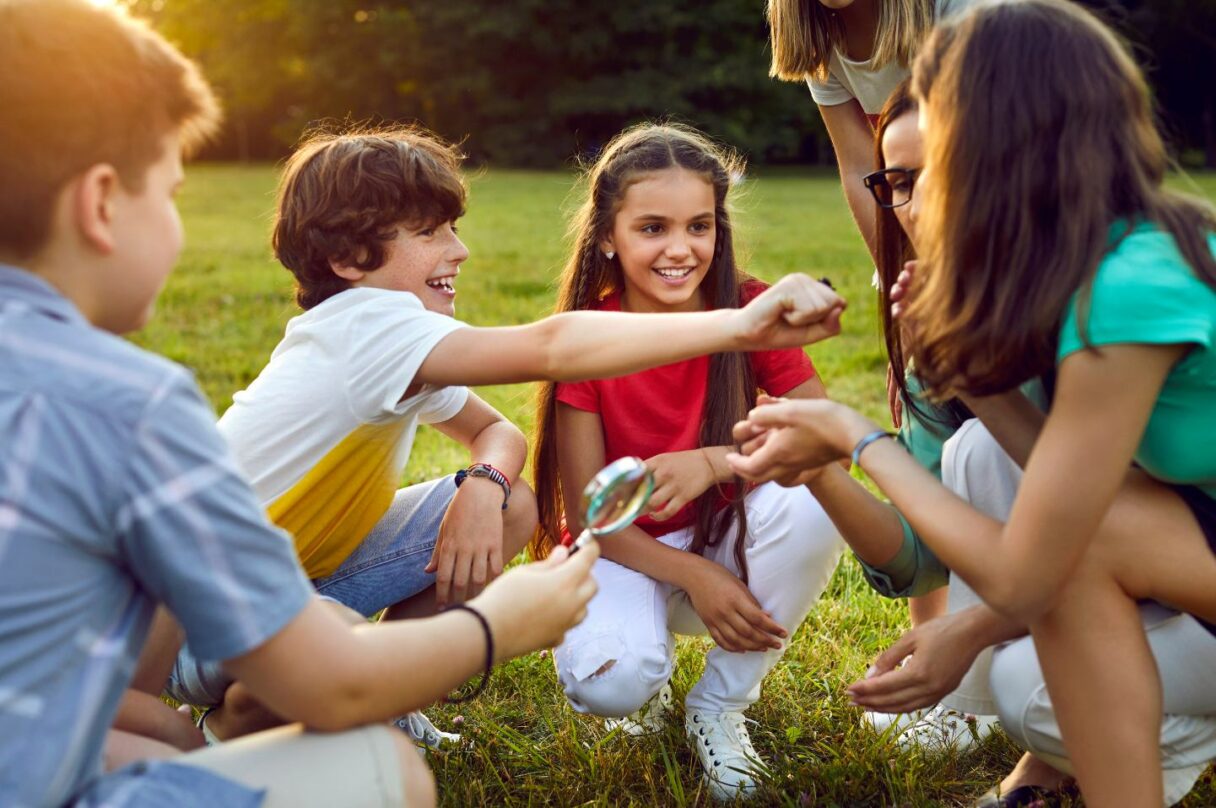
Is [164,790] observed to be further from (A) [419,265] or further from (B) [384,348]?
(A) [419,265]

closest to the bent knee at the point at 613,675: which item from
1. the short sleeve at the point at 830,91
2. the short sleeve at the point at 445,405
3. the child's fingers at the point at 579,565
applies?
the short sleeve at the point at 445,405

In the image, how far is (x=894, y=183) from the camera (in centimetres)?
219

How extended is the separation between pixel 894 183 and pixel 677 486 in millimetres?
669

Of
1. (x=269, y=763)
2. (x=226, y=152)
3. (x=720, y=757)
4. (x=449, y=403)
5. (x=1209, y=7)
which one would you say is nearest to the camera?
(x=269, y=763)

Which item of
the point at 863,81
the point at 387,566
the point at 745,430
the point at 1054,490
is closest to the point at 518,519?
the point at 387,566

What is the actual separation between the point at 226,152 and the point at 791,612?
37742 mm

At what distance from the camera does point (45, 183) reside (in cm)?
130

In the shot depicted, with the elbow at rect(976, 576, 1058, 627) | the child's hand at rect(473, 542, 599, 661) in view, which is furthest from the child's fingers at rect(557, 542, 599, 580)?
the elbow at rect(976, 576, 1058, 627)

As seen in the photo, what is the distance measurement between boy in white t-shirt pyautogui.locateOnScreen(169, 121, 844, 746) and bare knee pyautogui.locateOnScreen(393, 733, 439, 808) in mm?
691

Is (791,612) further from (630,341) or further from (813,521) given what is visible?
(630,341)

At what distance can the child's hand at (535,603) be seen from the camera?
1532mm

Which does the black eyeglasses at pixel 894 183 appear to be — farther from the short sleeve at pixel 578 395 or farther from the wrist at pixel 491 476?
the wrist at pixel 491 476

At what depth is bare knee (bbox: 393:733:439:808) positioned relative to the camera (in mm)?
1459

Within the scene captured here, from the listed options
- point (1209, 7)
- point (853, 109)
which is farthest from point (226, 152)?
point (853, 109)
